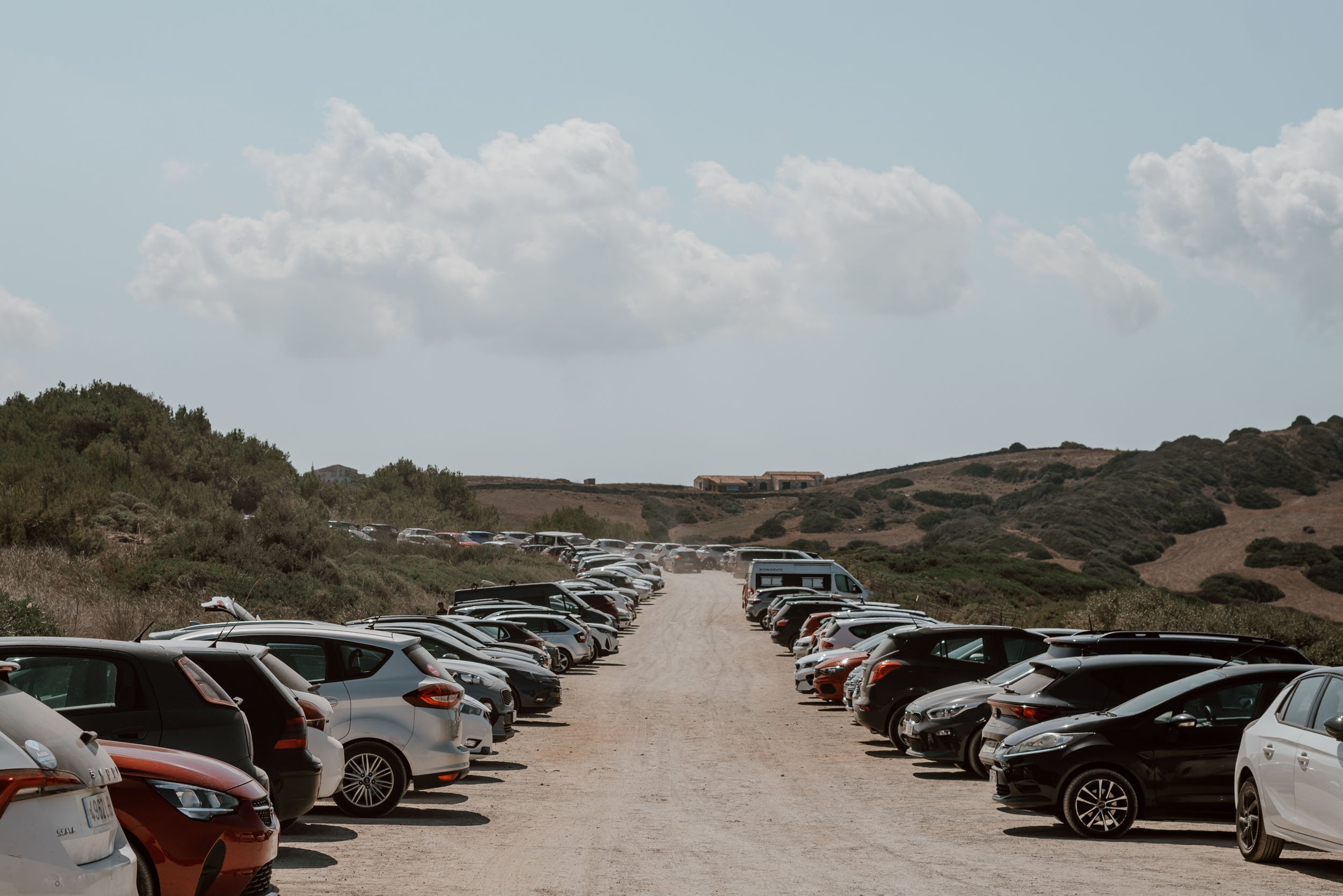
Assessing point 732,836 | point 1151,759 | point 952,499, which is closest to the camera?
point 732,836

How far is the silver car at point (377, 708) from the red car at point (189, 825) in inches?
189

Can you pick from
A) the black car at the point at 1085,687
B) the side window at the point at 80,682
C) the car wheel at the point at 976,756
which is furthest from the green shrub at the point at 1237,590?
the side window at the point at 80,682

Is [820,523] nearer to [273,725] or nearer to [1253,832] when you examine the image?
[1253,832]

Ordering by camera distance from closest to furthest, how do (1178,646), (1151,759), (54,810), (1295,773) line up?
Result: (54,810)
(1295,773)
(1151,759)
(1178,646)

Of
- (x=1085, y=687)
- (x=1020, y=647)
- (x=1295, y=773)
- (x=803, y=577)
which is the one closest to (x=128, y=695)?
(x=1295, y=773)

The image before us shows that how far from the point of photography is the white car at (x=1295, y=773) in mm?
9227

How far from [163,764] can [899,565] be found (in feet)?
208

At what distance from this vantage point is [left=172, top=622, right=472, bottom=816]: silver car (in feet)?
39.3

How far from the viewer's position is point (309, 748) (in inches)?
405

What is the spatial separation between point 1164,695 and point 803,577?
34.2m

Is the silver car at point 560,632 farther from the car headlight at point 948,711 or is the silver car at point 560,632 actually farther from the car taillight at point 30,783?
the car taillight at point 30,783

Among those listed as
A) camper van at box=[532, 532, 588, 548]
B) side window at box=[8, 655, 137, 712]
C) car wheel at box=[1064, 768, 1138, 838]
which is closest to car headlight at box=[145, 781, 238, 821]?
side window at box=[8, 655, 137, 712]

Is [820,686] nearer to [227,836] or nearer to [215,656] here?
[215,656]

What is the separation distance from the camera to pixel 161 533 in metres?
32.3
